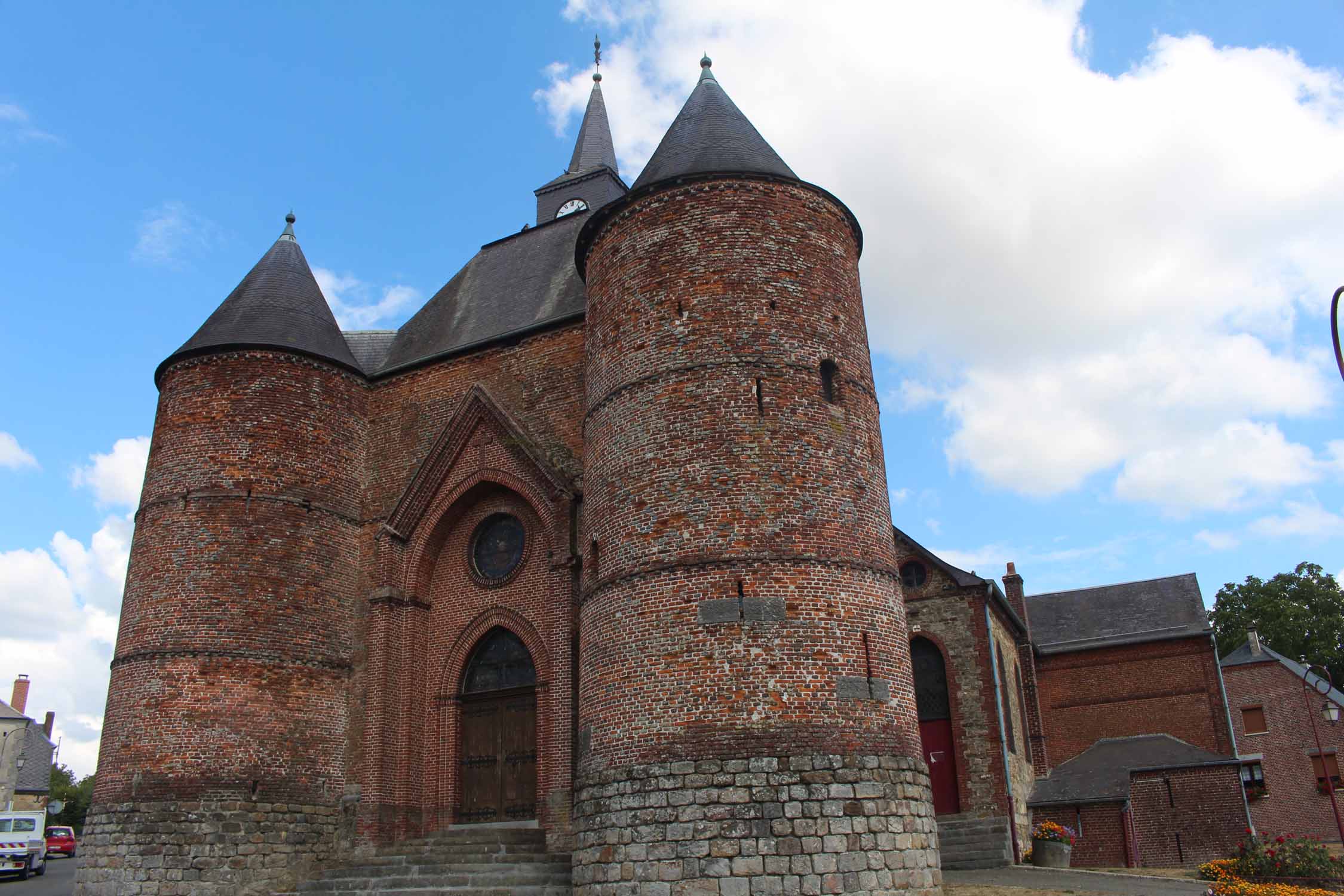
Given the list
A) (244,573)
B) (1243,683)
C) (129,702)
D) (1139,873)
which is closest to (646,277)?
(244,573)

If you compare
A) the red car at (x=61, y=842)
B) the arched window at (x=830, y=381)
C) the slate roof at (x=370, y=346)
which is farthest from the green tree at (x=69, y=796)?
the arched window at (x=830, y=381)

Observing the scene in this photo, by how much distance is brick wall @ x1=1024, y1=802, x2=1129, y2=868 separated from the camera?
2119 cm

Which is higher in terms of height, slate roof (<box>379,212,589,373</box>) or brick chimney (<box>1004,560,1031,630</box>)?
slate roof (<box>379,212,589,373</box>)

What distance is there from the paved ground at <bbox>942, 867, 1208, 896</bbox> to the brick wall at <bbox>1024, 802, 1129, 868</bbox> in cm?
496

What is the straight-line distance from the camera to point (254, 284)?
19266 mm

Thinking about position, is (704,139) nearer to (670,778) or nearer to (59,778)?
(670,778)

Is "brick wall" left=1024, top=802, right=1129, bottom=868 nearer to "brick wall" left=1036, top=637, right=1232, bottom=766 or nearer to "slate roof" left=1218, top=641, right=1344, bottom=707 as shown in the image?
"brick wall" left=1036, top=637, right=1232, bottom=766

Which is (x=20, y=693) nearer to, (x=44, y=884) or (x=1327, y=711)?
(x=44, y=884)

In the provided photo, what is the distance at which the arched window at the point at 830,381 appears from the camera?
1370 cm

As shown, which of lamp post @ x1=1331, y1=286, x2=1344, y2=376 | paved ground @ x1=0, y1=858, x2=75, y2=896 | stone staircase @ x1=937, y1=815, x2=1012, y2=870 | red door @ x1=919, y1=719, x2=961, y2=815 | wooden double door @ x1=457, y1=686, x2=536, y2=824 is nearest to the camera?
lamp post @ x1=1331, y1=286, x2=1344, y2=376

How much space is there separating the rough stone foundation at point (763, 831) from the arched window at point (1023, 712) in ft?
42.9

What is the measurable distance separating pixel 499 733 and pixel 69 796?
63662mm

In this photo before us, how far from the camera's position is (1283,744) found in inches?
1299

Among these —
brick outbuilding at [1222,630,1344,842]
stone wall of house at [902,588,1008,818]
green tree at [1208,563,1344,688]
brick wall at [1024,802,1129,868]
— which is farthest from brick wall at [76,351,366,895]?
green tree at [1208,563,1344,688]
